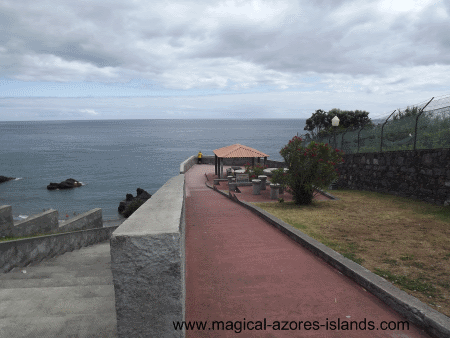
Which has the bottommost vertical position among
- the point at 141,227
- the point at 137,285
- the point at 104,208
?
the point at 104,208

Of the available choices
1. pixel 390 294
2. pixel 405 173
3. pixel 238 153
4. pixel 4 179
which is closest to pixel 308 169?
pixel 405 173

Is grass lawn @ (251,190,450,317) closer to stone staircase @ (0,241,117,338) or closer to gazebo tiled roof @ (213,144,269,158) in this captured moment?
stone staircase @ (0,241,117,338)

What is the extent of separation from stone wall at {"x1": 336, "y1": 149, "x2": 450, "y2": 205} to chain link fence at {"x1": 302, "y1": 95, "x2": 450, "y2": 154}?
0.33 m

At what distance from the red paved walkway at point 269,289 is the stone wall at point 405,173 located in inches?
238

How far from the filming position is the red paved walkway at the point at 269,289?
3.20 metres

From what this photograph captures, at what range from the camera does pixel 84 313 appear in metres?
3.02

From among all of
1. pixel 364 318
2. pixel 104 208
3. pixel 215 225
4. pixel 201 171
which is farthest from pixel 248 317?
pixel 104 208

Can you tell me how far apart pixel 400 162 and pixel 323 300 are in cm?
926

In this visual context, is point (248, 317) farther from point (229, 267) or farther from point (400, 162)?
point (400, 162)

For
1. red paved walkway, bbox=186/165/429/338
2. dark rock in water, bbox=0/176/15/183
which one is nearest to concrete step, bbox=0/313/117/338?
red paved walkway, bbox=186/165/429/338

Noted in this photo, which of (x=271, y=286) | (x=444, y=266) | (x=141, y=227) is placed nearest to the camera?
(x=141, y=227)

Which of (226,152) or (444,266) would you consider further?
(226,152)

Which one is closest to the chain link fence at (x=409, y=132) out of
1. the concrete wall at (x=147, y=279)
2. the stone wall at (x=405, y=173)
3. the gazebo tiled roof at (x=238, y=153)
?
the stone wall at (x=405, y=173)

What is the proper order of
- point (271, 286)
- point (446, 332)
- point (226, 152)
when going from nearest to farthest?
point (446, 332), point (271, 286), point (226, 152)
